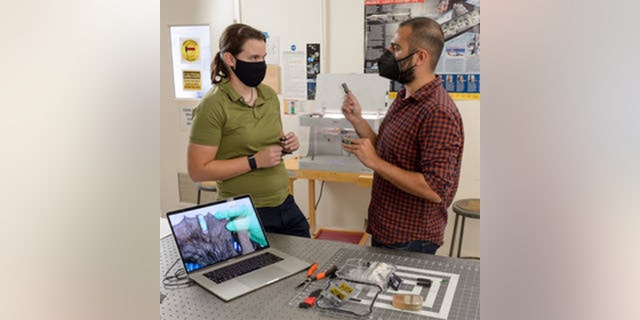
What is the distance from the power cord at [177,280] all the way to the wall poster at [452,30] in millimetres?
2541

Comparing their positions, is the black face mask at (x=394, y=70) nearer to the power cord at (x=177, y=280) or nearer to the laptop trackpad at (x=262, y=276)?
the laptop trackpad at (x=262, y=276)

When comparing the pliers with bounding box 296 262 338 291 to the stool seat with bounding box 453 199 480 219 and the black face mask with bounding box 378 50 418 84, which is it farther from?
the stool seat with bounding box 453 199 480 219

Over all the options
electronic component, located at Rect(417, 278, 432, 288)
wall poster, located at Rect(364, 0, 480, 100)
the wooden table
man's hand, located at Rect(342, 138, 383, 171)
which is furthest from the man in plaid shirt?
wall poster, located at Rect(364, 0, 480, 100)

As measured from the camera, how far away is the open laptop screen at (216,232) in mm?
1466

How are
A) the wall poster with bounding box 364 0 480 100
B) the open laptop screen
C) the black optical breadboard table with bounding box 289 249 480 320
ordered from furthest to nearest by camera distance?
the wall poster with bounding box 364 0 480 100
the open laptop screen
the black optical breadboard table with bounding box 289 249 480 320

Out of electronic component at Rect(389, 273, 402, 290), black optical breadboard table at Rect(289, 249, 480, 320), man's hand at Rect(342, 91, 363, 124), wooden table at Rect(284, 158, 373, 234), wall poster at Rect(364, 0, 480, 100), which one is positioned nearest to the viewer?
black optical breadboard table at Rect(289, 249, 480, 320)

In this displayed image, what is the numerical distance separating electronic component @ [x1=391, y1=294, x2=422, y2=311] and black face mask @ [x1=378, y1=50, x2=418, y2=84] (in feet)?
3.30

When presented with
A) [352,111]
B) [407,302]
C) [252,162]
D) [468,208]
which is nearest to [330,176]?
[468,208]

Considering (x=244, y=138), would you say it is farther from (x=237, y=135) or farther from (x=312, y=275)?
(x=312, y=275)

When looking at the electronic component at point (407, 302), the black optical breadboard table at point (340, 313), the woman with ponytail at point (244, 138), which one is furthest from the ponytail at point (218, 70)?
the electronic component at point (407, 302)

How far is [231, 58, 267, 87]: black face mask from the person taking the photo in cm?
204
